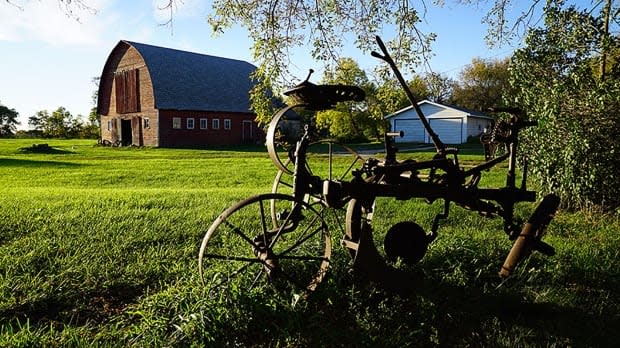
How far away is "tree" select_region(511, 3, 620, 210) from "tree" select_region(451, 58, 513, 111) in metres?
43.2

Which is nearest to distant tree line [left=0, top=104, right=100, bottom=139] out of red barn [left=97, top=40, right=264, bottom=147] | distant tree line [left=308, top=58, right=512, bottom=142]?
Answer: red barn [left=97, top=40, right=264, bottom=147]

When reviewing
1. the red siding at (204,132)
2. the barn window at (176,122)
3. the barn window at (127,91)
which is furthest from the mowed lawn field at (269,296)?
the barn window at (127,91)

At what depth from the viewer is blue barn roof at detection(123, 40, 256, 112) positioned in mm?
32656

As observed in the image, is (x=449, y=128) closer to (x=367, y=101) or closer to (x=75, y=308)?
(x=367, y=101)

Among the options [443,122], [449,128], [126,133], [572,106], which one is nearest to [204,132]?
[126,133]

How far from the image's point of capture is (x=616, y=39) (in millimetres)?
7559

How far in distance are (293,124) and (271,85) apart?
30.2 meters

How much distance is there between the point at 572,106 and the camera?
721 centimetres

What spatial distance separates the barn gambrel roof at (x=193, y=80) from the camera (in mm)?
32625

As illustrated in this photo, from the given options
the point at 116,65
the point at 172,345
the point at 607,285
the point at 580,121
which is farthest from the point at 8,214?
the point at 116,65

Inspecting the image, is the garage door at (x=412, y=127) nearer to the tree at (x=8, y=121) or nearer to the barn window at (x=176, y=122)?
the barn window at (x=176, y=122)

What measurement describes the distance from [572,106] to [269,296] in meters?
5.75

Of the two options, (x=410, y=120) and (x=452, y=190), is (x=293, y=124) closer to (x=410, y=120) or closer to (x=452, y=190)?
(x=410, y=120)

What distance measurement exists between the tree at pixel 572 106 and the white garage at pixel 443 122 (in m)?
29.4
